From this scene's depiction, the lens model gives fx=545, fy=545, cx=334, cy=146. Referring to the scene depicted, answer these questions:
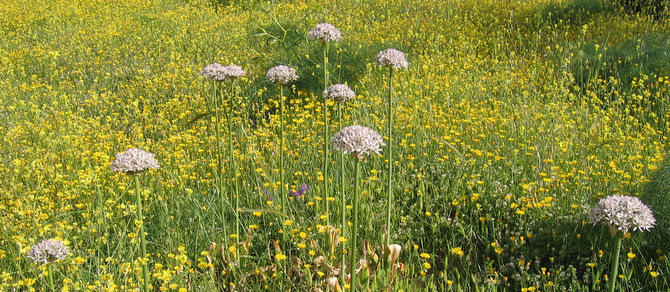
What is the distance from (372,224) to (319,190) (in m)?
0.39

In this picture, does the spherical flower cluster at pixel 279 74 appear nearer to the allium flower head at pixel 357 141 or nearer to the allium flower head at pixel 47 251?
the allium flower head at pixel 357 141

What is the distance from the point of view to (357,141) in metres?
1.91

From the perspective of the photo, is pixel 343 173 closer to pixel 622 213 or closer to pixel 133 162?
pixel 133 162

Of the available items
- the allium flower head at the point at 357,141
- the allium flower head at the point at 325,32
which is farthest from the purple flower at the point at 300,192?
the allium flower head at the point at 357,141

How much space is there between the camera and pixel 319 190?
3.29 meters

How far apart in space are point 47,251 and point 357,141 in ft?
4.12

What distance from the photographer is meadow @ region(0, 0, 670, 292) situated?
2.66 meters

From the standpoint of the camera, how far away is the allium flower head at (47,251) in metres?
2.05

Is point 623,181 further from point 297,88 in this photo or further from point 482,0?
point 482,0

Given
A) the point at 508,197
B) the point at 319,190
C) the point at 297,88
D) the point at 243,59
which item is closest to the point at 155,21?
the point at 243,59

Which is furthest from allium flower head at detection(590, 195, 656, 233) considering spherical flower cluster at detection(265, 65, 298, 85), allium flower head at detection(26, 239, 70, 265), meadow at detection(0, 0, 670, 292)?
allium flower head at detection(26, 239, 70, 265)

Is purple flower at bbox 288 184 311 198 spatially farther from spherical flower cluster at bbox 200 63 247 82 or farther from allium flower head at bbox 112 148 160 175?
allium flower head at bbox 112 148 160 175

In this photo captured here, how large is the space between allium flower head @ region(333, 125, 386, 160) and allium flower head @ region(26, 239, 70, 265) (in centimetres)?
114

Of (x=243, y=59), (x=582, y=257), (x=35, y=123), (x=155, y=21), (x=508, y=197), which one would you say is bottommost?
(x=582, y=257)
